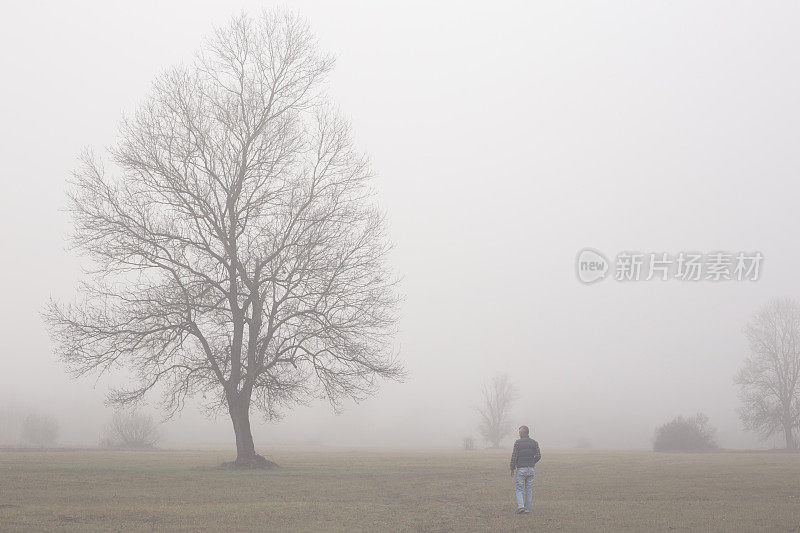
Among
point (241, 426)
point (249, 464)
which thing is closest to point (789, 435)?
point (249, 464)

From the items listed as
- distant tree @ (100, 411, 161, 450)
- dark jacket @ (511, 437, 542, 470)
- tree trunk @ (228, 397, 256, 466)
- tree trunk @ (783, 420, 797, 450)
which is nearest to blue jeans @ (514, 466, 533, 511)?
dark jacket @ (511, 437, 542, 470)

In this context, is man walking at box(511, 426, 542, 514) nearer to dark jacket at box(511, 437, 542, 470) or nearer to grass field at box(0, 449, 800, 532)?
dark jacket at box(511, 437, 542, 470)

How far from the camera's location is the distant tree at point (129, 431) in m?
68.5

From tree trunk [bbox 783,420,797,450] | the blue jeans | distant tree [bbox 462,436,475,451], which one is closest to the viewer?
the blue jeans

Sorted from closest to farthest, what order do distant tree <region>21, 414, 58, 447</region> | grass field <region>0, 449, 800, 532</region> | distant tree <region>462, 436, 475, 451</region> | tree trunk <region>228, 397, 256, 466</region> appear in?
grass field <region>0, 449, 800, 532</region>
tree trunk <region>228, 397, 256, 466</region>
distant tree <region>21, 414, 58, 447</region>
distant tree <region>462, 436, 475, 451</region>

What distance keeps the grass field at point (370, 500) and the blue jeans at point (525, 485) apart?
457 mm

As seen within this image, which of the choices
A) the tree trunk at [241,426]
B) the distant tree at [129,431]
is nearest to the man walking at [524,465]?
the tree trunk at [241,426]

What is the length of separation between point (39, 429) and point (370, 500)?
6826 centimetres

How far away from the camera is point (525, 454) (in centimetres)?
1992

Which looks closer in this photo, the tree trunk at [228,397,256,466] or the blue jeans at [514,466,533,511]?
the blue jeans at [514,466,533,511]

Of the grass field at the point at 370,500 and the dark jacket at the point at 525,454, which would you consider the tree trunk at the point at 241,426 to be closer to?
the grass field at the point at 370,500

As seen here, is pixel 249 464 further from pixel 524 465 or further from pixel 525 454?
pixel 525 454

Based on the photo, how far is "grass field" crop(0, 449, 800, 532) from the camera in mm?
17359

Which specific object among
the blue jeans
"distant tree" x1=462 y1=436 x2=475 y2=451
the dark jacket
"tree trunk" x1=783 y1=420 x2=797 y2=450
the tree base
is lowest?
"distant tree" x1=462 y1=436 x2=475 y2=451
